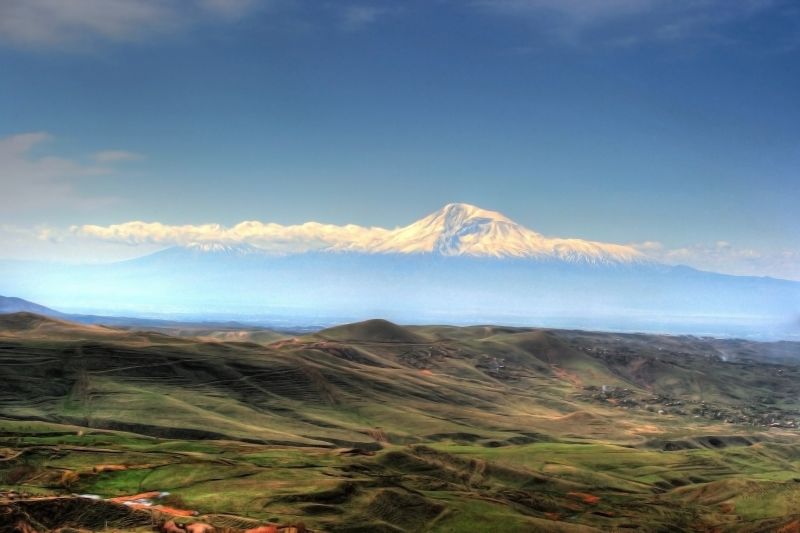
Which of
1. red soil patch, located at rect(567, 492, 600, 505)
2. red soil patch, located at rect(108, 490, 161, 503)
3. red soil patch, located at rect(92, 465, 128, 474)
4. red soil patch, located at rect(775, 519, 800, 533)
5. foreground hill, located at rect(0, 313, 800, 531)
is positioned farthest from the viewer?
red soil patch, located at rect(567, 492, 600, 505)

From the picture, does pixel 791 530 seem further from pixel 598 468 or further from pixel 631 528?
pixel 598 468

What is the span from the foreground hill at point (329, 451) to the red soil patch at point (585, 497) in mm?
465

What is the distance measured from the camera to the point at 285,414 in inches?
5846

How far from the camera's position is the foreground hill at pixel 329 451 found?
71750mm

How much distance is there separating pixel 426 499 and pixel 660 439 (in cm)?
12115

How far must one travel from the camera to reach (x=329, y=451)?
4114 inches

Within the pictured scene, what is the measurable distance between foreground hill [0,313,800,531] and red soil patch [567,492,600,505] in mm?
465

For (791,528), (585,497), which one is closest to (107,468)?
(585,497)

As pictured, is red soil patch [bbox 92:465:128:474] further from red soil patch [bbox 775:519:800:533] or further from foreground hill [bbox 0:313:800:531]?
red soil patch [bbox 775:519:800:533]

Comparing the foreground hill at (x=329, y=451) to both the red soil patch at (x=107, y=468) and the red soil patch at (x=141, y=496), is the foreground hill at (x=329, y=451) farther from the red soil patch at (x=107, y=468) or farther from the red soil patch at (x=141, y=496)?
the red soil patch at (x=141, y=496)

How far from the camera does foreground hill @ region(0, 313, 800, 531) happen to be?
2825 inches

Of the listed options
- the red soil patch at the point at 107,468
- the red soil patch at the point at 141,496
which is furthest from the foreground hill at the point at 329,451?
the red soil patch at the point at 141,496

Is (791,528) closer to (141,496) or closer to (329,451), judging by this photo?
(329,451)

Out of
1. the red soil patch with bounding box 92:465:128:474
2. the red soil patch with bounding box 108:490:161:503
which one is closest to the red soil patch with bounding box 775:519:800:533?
the red soil patch with bounding box 108:490:161:503
